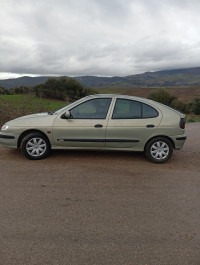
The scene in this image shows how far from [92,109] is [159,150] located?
6.35ft

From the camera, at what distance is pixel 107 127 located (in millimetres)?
5008

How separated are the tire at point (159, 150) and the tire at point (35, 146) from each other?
2.52 m

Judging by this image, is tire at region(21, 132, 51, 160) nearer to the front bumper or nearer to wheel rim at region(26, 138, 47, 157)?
wheel rim at region(26, 138, 47, 157)

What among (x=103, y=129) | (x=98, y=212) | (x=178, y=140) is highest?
(x=103, y=129)

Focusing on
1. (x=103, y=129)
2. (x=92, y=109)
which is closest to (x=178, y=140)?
(x=103, y=129)

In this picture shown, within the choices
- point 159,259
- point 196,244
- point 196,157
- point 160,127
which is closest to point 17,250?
point 159,259

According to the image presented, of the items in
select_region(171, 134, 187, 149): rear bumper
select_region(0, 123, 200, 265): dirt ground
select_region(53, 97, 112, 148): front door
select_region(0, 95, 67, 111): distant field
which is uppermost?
select_region(0, 95, 67, 111): distant field

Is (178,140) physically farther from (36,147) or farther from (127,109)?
(36,147)

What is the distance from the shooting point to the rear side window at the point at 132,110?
510 centimetres

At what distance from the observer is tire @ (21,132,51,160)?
4.98 meters

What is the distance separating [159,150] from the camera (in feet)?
16.9

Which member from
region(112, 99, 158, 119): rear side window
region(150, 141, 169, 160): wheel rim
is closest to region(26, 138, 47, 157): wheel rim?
region(112, 99, 158, 119): rear side window

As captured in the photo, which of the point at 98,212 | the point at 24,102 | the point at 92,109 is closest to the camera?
the point at 98,212

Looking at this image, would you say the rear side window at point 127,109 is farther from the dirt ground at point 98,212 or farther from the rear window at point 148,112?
the dirt ground at point 98,212
